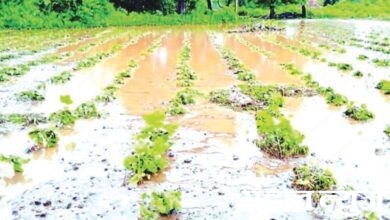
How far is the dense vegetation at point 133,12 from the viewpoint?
39500 mm

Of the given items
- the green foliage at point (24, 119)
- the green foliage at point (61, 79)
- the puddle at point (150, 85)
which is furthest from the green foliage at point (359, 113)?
the green foliage at point (61, 79)

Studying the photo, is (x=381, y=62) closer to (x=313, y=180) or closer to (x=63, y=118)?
(x=63, y=118)

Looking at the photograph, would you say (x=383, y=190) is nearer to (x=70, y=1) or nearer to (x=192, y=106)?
(x=192, y=106)

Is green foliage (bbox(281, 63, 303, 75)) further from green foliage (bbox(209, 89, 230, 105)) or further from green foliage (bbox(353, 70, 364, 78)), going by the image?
green foliage (bbox(209, 89, 230, 105))

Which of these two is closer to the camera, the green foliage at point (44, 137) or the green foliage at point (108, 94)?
the green foliage at point (44, 137)

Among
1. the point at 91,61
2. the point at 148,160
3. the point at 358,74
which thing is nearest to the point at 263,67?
the point at 358,74

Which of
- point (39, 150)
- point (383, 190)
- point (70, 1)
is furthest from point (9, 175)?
point (70, 1)

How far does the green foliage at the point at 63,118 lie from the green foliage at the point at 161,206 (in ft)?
12.2

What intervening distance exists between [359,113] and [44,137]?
4.97m

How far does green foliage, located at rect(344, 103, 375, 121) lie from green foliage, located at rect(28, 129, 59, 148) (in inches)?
186

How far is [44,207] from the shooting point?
559 centimetres

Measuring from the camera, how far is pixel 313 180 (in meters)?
5.97

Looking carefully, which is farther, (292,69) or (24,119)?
(292,69)

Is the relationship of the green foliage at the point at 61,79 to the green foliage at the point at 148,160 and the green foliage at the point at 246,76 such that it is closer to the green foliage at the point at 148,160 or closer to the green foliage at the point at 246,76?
the green foliage at the point at 246,76
